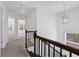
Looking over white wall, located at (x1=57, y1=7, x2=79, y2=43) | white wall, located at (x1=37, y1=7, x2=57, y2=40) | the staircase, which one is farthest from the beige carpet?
white wall, located at (x1=57, y1=7, x2=79, y2=43)

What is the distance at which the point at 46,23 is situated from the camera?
5418 mm

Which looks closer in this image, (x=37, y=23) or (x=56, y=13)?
(x=37, y=23)

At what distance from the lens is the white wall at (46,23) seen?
523cm

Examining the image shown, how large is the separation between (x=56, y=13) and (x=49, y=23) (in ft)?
3.42

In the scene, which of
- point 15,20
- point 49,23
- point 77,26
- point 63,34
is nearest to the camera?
point 77,26

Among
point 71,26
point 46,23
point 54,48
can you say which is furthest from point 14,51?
point 71,26

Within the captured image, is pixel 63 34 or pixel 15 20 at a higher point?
pixel 15 20

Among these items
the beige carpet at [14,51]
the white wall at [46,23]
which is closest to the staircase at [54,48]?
the beige carpet at [14,51]

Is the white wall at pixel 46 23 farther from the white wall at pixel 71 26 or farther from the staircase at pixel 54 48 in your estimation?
the staircase at pixel 54 48

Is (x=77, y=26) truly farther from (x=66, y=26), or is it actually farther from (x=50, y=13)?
(x=50, y=13)

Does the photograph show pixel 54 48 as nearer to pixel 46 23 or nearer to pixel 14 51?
pixel 14 51

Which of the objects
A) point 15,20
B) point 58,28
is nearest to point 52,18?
point 58,28

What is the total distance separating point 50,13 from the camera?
5.66 metres

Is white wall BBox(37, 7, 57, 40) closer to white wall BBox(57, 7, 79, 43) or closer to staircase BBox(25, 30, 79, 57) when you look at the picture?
white wall BBox(57, 7, 79, 43)
